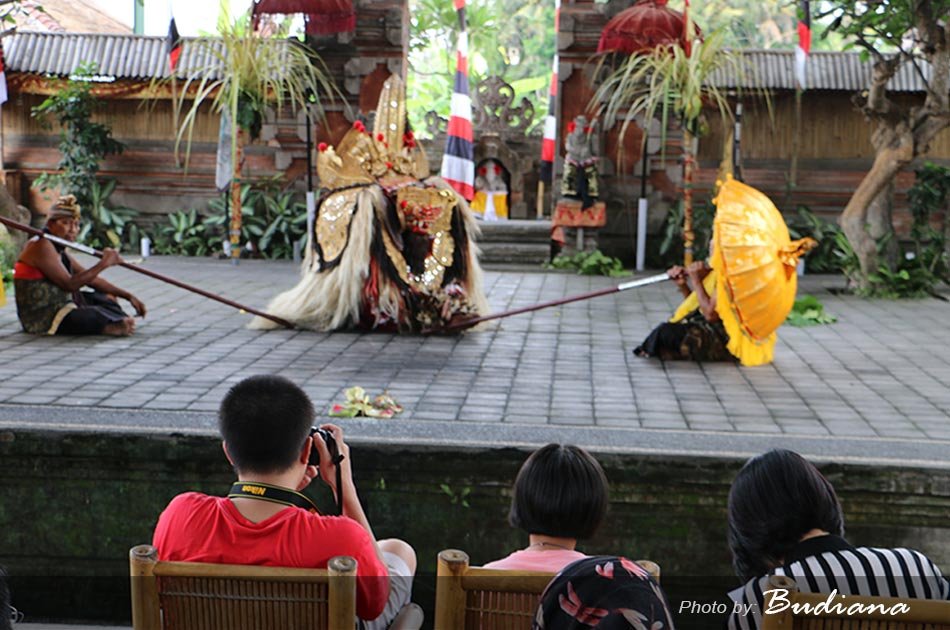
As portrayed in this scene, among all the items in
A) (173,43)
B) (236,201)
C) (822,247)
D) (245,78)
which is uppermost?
(173,43)

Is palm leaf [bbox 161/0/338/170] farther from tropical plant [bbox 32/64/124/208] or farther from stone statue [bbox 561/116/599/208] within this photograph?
stone statue [bbox 561/116/599/208]

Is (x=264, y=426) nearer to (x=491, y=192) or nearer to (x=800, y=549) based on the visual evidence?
(x=800, y=549)

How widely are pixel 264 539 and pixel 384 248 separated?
494cm

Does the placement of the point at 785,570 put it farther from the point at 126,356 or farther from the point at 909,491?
the point at 126,356

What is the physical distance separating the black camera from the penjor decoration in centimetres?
447

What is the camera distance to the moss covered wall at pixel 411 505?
3949 mm

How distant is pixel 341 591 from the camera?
207 cm

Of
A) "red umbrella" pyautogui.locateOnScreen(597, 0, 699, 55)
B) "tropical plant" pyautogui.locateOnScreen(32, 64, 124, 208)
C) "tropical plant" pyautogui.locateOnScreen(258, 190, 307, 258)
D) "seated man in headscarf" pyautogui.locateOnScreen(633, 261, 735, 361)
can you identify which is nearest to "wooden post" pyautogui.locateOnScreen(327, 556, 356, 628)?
"seated man in headscarf" pyautogui.locateOnScreen(633, 261, 735, 361)

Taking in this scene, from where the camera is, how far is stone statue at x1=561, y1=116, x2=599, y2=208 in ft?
36.6

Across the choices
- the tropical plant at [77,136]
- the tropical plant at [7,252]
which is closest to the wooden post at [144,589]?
the tropical plant at [7,252]

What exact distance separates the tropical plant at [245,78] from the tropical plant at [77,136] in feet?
4.05

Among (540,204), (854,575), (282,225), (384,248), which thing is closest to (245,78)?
(282,225)

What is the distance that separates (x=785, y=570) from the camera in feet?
7.28

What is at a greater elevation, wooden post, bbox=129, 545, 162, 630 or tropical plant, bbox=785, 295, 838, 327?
wooden post, bbox=129, 545, 162, 630
